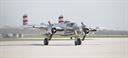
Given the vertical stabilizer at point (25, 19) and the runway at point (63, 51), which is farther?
the vertical stabilizer at point (25, 19)

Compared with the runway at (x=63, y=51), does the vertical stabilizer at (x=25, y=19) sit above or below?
above

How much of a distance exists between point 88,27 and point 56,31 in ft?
12.3

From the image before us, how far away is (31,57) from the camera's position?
2067 centimetres

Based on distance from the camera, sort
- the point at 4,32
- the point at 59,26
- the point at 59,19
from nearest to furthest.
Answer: the point at 59,26 < the point at 59,19 < the point at 4,32

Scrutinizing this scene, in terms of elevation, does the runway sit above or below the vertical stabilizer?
below

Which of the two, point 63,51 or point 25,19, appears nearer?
point 63,51

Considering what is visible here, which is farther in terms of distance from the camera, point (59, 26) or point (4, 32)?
Answer: point (4, 32)

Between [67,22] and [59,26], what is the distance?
97cm

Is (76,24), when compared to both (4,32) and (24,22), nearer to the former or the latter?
(24,22)

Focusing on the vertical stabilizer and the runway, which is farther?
the vertical stabilizer

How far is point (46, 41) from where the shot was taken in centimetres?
3772

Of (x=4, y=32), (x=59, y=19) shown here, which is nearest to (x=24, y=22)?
(x=59, y=19)

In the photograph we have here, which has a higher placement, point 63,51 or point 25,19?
point 25,19

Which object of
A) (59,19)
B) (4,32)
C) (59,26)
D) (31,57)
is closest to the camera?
(31,57)
